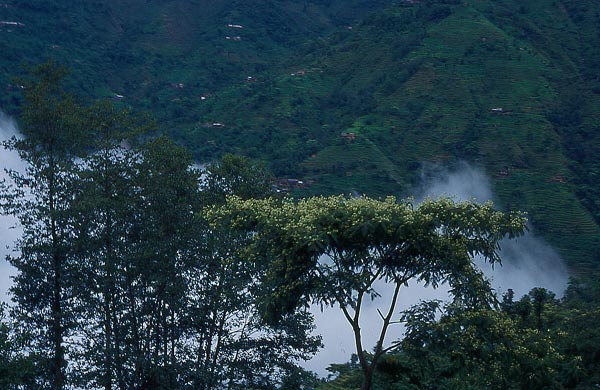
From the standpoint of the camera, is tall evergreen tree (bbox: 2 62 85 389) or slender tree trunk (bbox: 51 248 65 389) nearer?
tall evergreen tree (bbox: 2 62 85 389)

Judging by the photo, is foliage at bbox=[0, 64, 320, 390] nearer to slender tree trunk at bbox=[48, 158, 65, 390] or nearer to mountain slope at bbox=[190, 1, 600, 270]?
slender tree trunk at bbox=[48, 158, 65, 390]

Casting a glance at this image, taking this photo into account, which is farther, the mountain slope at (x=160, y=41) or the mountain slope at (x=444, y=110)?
the mountain slope at (x=160, y=41)

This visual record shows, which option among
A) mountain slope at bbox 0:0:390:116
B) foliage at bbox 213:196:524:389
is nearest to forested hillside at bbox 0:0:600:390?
foliage at bbox 213:196:524:389

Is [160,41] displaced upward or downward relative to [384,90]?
upward

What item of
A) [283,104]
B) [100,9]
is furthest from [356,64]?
[100,9]

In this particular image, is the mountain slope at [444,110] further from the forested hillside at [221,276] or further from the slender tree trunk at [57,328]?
the slender tree trunk at [57,328]

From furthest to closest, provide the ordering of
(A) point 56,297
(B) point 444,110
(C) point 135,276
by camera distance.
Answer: (B) point 444,110 → (A) point 56,297 → (C) point 135,276

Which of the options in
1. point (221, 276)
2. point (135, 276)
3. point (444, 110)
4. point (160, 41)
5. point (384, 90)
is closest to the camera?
point (221, 276)

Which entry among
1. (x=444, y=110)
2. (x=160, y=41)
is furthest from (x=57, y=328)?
(x=160, y=41)

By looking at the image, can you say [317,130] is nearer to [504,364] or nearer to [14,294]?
[14,294]

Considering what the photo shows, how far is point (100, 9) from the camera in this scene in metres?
71.9

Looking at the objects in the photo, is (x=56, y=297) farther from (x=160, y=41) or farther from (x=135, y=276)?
(x=160, y=41)

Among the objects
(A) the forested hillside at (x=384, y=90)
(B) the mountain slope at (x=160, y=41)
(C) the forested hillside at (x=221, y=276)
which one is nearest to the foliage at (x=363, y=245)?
(C) the forested hillside at (x=221, y=276)

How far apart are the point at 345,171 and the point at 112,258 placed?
1088 inches
